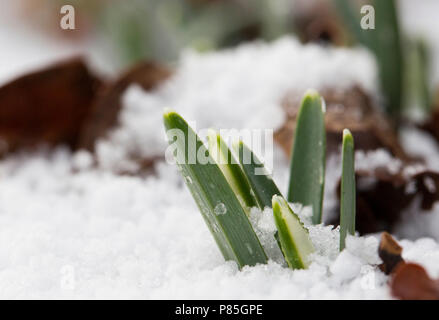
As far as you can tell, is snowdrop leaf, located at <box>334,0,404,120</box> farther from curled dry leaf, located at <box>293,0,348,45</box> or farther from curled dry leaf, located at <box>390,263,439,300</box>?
curled dry leaf, located at <box>390,263,439,300</box>

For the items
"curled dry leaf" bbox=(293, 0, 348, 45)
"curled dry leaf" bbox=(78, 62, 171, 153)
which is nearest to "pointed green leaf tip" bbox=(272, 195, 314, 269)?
"curled dry leaf" bbox=(78, 62, 171, 153)

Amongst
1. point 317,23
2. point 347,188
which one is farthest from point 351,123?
point 317,23

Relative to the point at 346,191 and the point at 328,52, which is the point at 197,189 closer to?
the point at 346,191

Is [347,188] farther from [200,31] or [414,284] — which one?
[200,31]

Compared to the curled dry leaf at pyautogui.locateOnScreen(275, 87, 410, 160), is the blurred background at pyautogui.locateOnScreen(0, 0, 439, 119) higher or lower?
higher

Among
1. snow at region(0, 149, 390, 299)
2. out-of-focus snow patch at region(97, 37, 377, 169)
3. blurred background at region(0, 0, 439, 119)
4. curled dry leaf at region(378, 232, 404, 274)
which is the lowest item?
snow at region(0, 149, 390, 299)

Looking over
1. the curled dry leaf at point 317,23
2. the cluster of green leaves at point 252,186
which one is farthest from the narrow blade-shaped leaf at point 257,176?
the curled dry leaf at point 317,23

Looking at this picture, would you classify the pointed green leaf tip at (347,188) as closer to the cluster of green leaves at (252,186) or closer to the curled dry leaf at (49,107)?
the cluster of green leaves at (252,186)
